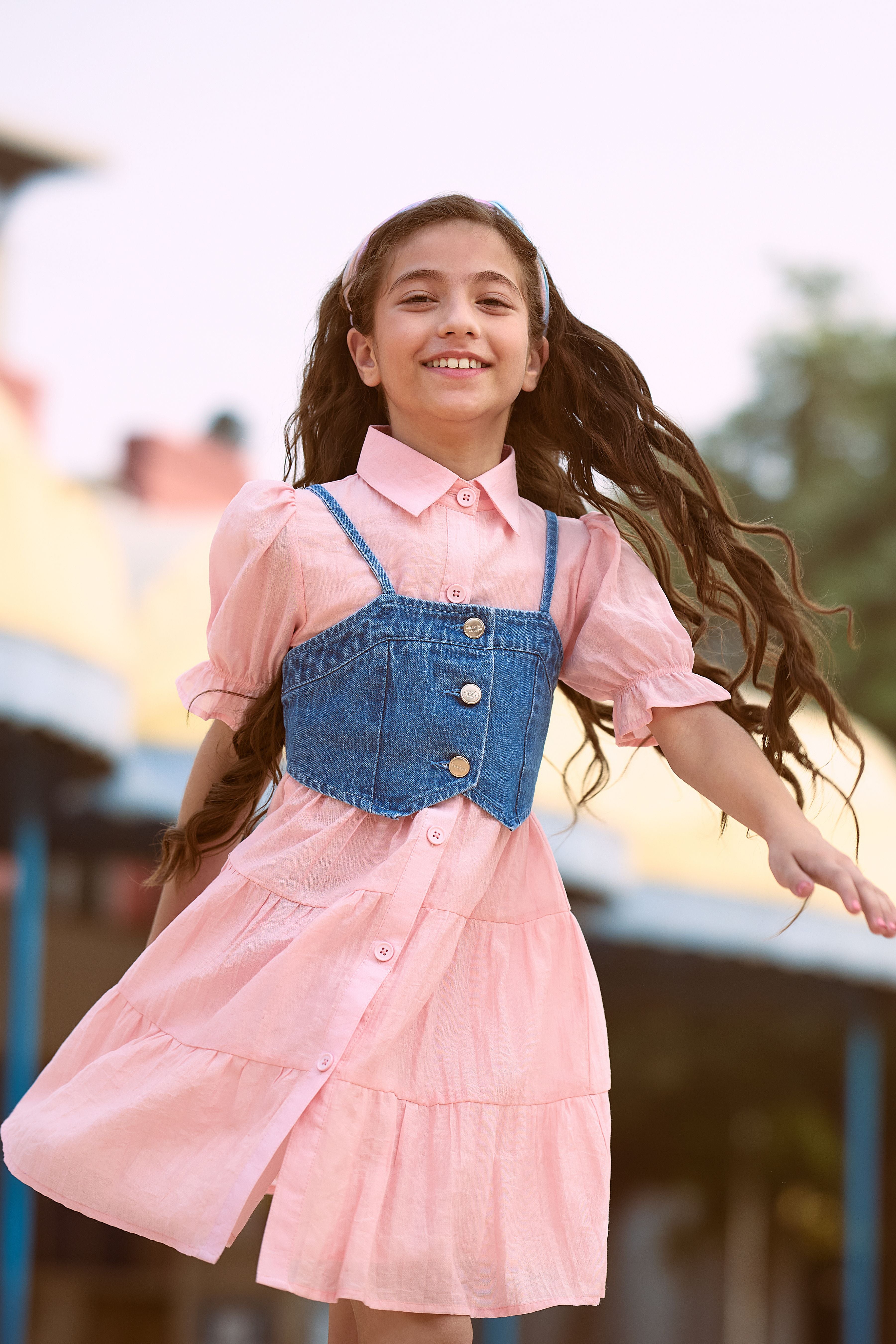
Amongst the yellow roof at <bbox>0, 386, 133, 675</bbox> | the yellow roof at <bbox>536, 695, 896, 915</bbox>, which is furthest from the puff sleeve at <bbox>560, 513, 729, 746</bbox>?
the yellow roof at <bbox>536, 695, 896, 915</bbox>

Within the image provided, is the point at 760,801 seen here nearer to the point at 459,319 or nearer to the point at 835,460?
the point at 459,319

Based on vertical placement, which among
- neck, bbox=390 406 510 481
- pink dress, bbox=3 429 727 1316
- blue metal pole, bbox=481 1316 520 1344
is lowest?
blue metal pole, bbox=481 1316 520 1344

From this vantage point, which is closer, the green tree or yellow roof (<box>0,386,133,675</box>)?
yellow roof (<box>0,386,133,675</box>)

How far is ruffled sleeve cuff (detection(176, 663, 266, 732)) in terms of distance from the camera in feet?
7.51

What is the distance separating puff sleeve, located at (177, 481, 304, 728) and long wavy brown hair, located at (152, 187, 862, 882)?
1.9 inches

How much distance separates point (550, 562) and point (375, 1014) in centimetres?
68

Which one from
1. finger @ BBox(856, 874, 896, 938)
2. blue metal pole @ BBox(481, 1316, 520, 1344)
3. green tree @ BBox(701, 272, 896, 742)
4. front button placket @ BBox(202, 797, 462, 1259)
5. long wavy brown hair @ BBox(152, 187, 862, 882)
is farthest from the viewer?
green tree @ BBox(701, 272, 896, 742)

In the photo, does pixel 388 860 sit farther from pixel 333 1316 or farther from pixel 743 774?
pixel 333 1316

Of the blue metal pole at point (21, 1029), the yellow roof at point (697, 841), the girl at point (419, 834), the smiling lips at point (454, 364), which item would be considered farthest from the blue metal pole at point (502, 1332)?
the smiling lips at point (454, 364)

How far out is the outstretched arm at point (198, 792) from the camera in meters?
2.37

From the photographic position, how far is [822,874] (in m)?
1.88

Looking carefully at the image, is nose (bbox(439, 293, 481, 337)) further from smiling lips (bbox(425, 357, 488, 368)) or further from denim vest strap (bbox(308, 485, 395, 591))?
denim vest strap (bbox(308, 485, 395, 591))

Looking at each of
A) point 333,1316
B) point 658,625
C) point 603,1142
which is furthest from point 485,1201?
point 658,625

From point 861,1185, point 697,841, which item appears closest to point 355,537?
point 697,841
